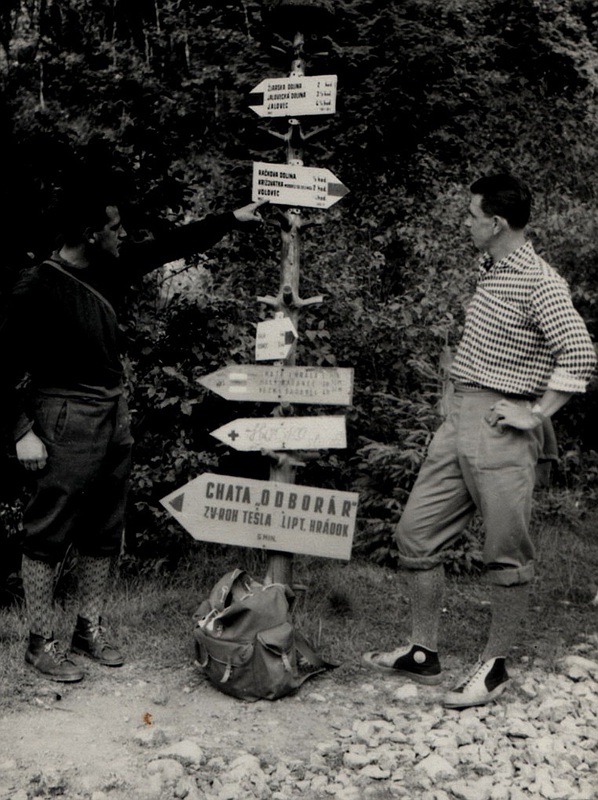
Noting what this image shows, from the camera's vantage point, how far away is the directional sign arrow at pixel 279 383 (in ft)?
15.3

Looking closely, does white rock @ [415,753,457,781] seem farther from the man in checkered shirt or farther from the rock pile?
the man in checkered shirt

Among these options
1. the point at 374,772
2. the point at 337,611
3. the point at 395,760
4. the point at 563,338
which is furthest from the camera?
the point at 337,611

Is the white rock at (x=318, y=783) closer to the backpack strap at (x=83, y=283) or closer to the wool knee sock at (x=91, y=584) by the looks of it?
the wool knee sock at (x=91, y=584)

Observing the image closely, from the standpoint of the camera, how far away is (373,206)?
8.09 m

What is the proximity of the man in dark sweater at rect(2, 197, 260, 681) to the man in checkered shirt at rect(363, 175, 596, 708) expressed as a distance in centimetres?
147

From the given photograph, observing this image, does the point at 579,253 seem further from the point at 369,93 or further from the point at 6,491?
the point at 6,491

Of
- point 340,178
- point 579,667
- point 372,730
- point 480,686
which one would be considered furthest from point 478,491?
point 340,178

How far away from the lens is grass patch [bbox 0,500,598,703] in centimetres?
469

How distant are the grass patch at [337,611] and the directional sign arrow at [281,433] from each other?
39.5 inches

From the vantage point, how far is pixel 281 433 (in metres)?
4.66

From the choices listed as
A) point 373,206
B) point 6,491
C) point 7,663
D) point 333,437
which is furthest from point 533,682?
point 373,206

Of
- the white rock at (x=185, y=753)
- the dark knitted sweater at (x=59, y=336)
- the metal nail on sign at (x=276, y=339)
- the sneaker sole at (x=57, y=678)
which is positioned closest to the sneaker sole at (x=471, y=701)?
the white rock at (x=185, y=753)

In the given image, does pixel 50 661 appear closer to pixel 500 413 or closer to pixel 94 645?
pixel 94 645

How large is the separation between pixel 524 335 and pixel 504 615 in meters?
1.24
